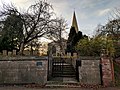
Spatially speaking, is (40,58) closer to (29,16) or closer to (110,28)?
(29,16)

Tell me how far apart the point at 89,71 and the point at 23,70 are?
421cm

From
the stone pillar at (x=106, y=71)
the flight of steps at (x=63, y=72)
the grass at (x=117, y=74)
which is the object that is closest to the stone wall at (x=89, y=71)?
the stone pillar at (x=106, y=71)

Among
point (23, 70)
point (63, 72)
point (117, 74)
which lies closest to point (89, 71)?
point (117, 74)

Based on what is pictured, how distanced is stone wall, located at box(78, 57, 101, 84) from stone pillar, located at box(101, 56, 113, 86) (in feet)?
1.07

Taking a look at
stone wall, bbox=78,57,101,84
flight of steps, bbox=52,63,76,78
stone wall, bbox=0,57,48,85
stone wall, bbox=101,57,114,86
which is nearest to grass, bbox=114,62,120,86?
stone wall, bbox=101,57,114,86

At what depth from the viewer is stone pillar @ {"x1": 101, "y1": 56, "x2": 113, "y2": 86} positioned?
40.2 ft

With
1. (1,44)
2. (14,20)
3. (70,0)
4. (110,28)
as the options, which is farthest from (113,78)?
(1,44)

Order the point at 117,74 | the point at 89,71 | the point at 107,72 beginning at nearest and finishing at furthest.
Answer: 1. the point at 107,72
2. the point at 89,71
3. the point at 117,74

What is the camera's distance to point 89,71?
12547 mm

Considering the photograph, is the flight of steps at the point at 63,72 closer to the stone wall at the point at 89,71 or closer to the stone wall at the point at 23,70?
the stone wall at the point at 89,71

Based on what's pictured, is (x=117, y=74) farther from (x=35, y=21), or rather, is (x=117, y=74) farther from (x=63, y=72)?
(x=35, y=21)

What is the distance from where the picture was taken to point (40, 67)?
12.6 meters

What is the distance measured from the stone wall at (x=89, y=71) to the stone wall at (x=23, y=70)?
231 cm

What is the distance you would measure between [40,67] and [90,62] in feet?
10.5
